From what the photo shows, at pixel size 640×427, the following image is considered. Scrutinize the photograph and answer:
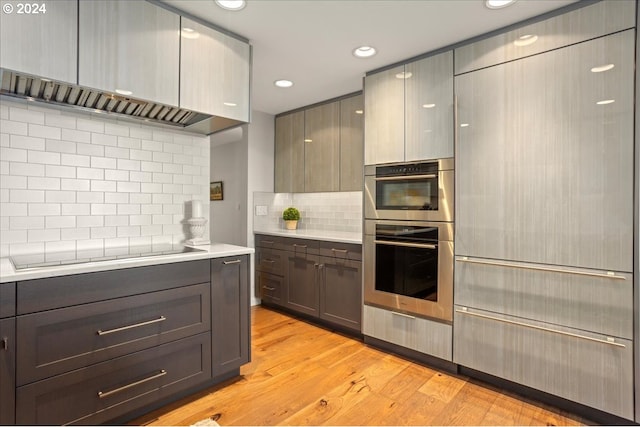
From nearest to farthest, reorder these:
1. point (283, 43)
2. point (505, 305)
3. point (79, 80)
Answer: point (79, 80)
point (505, 305)
point (283, 43)

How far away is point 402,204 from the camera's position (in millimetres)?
2672

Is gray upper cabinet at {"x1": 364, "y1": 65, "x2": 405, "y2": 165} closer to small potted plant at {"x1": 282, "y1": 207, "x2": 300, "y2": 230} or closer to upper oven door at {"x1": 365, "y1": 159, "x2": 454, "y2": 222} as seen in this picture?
upper oven door at {"x1": 365, "y1": 159, "x2": 454, "y2": 222}

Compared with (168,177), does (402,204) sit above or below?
below

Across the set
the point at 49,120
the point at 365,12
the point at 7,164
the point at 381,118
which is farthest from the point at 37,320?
the point at 381,118

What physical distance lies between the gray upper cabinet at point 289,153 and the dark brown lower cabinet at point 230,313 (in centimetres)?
189

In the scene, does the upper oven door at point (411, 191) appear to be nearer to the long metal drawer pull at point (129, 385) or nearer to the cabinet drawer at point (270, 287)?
the cabinet drawer at point (270, 287)

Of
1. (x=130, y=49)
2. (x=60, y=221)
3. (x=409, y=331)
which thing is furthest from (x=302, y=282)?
(x=130, y=49)

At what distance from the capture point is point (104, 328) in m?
1.68

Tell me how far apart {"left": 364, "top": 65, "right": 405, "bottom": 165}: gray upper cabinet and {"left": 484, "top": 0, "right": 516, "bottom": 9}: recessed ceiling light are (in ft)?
2.60

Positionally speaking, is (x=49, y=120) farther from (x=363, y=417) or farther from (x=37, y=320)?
(x=363, y=417)

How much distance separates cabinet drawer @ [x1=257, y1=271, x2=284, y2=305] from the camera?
375 centimetres

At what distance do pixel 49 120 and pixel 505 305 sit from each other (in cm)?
298

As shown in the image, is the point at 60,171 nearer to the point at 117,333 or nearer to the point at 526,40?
the point at 117,333

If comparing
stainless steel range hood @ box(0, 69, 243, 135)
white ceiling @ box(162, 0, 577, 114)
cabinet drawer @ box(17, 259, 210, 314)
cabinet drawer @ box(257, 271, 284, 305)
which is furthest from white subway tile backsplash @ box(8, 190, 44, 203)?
cabinet drawer @ box(257, 271, 284, 305)
